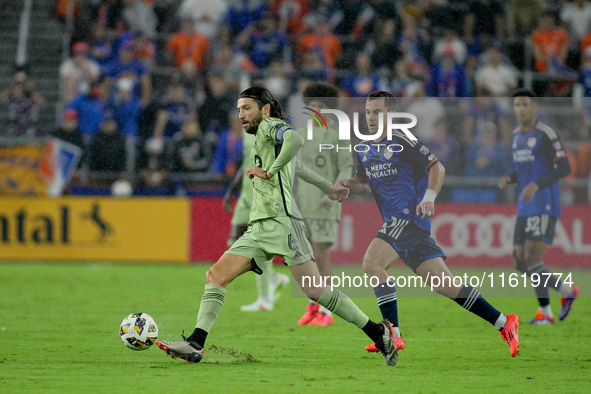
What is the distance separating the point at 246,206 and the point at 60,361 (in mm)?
3682

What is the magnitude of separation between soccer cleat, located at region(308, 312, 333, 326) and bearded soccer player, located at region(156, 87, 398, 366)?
8.09ft

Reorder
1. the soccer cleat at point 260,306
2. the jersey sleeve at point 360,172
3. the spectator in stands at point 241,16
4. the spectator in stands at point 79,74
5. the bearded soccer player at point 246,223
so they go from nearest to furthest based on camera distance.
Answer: the jersey sleeve at point 360,172, the bearded soccer player at point 246,223, the soccer cleat at point 260,306, the spectator in stands at point 79,74, the spectator in stands at point 241,16

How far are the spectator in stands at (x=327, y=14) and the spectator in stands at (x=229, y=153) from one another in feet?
14.4

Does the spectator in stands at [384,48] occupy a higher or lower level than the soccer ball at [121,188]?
higher

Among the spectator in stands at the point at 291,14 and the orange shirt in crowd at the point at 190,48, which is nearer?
the orange shirt in crowd at the point at 190,48

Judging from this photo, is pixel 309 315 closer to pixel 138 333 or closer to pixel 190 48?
pixel 138 333

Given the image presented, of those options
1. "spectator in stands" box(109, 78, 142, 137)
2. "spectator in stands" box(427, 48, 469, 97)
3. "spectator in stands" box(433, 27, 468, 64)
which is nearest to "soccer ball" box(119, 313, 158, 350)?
"spectator in stands" box(109, 78, 142, 137)

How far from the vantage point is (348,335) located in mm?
7836

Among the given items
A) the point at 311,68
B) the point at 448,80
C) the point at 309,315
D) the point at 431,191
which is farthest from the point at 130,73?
the point at 431,191

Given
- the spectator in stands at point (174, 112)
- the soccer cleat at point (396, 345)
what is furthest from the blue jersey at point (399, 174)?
the spectator in stands at point (174, 112)

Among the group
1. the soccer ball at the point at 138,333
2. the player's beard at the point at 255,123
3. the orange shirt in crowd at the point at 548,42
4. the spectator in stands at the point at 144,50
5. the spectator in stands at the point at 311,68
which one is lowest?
the soccer ball at the point at 138,333

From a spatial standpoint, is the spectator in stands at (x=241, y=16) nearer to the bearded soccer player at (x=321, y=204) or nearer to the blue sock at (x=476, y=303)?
the bearded soccer player at (x=321, y=204)

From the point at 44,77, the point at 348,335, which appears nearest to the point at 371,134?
the point at 348,335

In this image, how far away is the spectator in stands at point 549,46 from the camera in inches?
701
